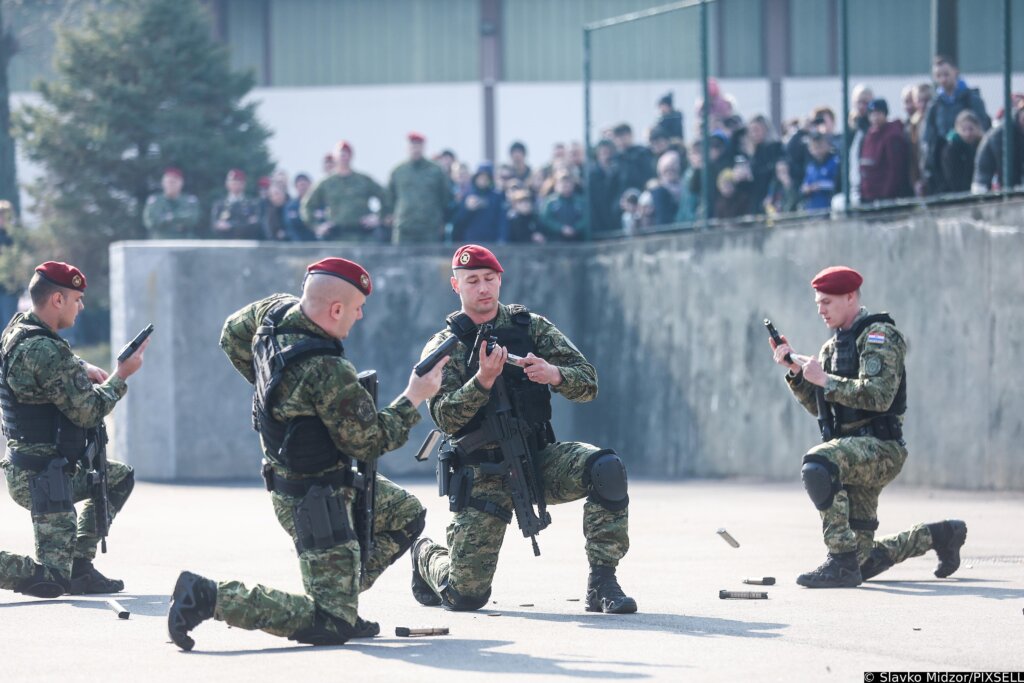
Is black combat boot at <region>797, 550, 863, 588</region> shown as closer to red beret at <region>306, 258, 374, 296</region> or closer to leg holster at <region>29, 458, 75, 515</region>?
red beret at <region>306, 258, 374, 296</region>

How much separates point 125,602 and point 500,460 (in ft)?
6.92

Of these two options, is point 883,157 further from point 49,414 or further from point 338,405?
point 338,405

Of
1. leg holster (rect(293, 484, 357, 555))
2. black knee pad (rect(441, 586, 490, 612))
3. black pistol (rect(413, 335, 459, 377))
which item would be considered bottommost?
black knee pad (rect(441, 586, 490, 612))

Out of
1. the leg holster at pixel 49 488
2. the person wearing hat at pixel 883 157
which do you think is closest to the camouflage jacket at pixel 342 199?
the person wearing hat at pixel 883 157

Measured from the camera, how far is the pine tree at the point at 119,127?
78.3ft

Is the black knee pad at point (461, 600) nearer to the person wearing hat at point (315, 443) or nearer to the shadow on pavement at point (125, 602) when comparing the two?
the person wearing hat at point (315, 443)

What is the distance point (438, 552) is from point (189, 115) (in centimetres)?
1702

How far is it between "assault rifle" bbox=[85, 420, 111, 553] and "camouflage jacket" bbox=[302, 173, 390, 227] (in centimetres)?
981

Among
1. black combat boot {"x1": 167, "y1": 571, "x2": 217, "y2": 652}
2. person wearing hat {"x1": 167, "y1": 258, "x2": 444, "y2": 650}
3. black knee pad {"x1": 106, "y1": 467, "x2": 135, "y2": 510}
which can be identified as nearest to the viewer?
black combat boot {"x1": 167, "y1": 571, "x2": 217, "y2": 652}

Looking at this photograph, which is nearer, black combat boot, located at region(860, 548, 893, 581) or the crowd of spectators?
black combat boot, located at region(860, 548, 893, 581)

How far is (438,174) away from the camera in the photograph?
1836 centimetres

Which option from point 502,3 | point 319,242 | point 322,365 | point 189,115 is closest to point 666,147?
point 319,242

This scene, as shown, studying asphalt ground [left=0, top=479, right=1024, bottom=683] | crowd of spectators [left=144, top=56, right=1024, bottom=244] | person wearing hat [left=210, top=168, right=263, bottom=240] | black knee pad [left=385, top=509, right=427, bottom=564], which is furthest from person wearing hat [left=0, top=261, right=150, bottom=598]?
person wearing hat [left=210, top=168, right=263, bottom=240]

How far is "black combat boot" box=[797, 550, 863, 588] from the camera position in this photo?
858 cm
